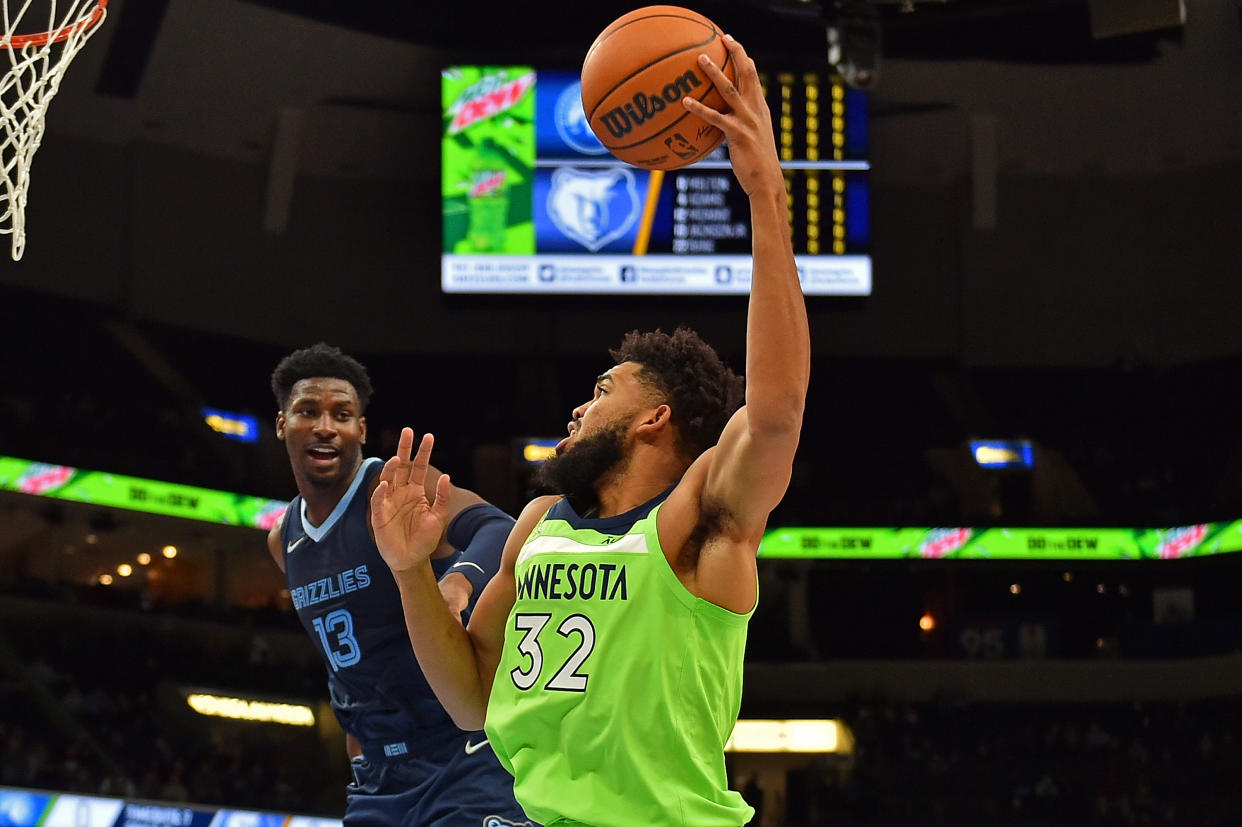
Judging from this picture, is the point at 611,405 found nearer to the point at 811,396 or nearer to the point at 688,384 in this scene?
the point at 688,384

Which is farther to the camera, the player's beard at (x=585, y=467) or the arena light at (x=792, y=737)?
the arena light at (x=792, y=737)

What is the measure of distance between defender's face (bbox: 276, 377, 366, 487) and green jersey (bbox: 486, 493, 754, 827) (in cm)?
159

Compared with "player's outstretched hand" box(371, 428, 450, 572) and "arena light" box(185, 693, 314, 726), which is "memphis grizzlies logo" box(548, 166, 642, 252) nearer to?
"arena light" box(185, 693, 314, 726)

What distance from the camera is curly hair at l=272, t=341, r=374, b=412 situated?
4.03 metres

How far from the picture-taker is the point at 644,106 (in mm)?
2873

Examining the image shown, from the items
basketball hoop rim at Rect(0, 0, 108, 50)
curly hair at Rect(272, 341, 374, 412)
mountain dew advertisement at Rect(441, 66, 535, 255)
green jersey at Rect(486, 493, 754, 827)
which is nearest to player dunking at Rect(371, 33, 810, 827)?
green jersey at Rect(486, 493, 754, 827)

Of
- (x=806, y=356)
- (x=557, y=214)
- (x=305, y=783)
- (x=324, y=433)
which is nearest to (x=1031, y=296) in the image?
(x=557, y=214)

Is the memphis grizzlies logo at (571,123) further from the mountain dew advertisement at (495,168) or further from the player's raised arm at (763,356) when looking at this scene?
the player's raised arm at (763,356)

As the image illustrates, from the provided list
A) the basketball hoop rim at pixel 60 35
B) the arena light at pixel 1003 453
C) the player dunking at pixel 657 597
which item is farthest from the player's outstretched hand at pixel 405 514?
the arena light at pixel 1003 453

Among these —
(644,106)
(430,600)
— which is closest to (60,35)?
(644,106)

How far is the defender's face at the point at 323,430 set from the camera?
391 cm

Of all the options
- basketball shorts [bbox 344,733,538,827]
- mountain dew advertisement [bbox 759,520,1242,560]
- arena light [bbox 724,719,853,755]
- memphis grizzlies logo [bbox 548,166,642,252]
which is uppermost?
memphis grizzlies logo [bbox 548,166,642,252]

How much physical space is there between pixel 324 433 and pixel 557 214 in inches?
290

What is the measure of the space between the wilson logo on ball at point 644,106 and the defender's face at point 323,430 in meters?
1.32
